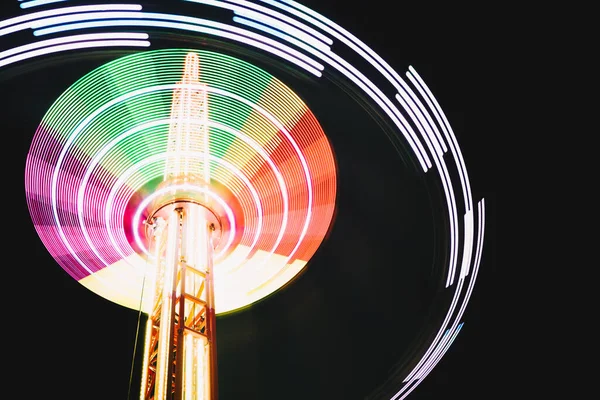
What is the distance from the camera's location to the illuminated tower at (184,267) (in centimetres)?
448

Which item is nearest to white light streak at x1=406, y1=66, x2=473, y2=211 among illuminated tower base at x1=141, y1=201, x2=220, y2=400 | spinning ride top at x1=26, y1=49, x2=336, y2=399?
spinning ride top at x1=26, y1=49, x2=336, y2=399

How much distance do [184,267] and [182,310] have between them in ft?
1.75

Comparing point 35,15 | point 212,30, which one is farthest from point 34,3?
point 212,30

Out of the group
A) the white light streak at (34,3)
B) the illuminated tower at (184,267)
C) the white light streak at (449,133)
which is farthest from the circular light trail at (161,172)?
the white light streak at (449,133)

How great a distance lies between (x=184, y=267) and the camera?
17.2ft

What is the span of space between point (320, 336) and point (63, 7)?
4.63 m

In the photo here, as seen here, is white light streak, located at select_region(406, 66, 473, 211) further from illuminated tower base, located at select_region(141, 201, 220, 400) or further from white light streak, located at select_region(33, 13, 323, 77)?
illuminated tower base, located at select_region(141, 201, 220, 400)

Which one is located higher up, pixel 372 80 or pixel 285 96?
pixel 285 96

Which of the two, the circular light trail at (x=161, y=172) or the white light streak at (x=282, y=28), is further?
the circular light trail at (x=161, y=172)

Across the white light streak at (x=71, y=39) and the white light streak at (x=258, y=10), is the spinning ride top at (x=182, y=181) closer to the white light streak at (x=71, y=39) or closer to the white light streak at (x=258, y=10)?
the white light streak at (x=71, y=39)

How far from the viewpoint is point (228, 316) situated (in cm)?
723

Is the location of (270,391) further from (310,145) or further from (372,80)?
(372,80)

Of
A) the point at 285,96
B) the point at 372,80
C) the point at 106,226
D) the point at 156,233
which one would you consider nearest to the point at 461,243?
the point at 372,80

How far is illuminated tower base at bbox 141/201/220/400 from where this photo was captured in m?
4.41
